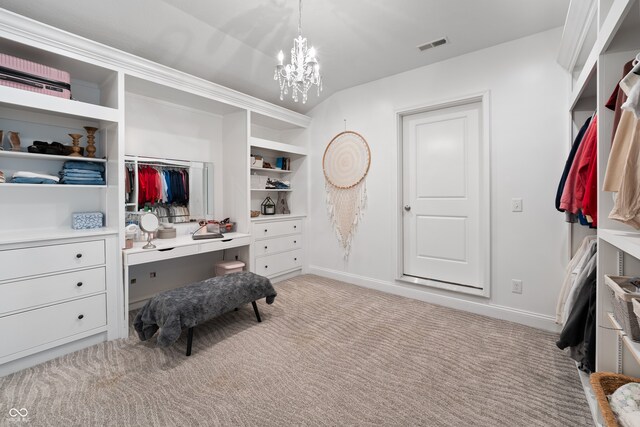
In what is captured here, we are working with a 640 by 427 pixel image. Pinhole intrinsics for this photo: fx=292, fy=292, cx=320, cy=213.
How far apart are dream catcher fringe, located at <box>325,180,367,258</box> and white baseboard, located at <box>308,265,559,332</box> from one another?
37 cm

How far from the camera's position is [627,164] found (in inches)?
40.7

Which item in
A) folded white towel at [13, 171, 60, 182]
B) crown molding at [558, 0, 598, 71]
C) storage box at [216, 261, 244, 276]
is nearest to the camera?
crown molding at [558, 0, 598, 71]

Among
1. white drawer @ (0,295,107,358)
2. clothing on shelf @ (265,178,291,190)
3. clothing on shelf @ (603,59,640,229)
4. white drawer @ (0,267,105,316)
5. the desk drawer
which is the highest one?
clothing on shelf @ (265,178,291,190)

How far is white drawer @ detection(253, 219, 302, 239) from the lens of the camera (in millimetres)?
3654

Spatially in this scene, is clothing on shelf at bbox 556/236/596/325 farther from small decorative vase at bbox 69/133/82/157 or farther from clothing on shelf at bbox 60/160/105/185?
small decorative vase at bbox 69/133/82/157

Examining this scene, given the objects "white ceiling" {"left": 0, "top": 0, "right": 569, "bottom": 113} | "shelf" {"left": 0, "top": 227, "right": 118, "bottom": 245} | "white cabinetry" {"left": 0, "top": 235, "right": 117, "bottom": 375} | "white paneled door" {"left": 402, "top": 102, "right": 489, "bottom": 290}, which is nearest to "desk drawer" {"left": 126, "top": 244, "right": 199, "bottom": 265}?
"white cabinetry" {"left": 0, "top": 235, "right": 117, "bottom": 375}

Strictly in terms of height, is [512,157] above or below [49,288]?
above

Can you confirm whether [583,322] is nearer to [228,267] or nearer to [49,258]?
[228,267]

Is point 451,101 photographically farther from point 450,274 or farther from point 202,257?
point 202,257

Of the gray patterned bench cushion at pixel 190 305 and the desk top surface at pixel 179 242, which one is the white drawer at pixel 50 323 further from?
the desk top surface at pixel 179 242

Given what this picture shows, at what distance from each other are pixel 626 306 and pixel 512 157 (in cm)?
194

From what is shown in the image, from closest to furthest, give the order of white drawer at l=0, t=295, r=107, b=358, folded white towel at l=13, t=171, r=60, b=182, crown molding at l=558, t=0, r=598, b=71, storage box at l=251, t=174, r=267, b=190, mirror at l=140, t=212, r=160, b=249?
crown molding at l=558, t=0, r=598, b=71
white drawer at l=0, t=295, r=107, b=358
folded white towel at l=13, t=171, r=60, b=182
mirror at l=140, t=212, r=160, b=249
storage box at l=251, t=174, r=267, b=190

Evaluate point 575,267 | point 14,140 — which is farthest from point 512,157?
point 14,140

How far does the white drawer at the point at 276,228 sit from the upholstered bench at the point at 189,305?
3.55 feet
